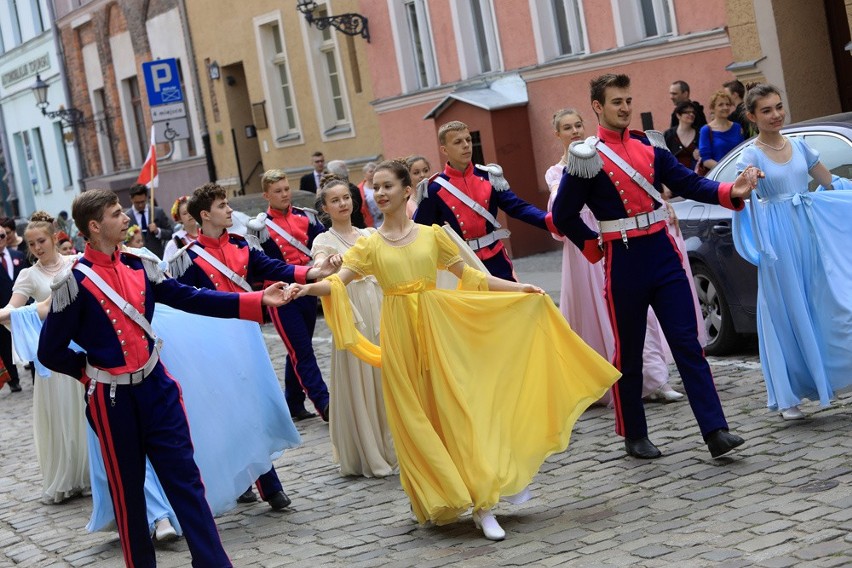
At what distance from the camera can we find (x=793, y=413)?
28.5 feet

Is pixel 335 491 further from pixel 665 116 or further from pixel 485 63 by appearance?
pixel 485 63

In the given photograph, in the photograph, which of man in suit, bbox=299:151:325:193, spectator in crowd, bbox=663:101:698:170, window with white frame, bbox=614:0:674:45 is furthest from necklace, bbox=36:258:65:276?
man in suit, bbox=299:151:325:193

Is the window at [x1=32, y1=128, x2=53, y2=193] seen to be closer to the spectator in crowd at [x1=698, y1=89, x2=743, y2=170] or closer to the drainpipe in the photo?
the drainpipe

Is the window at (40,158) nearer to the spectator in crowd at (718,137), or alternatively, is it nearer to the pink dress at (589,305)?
the spectator in crowd at (718,137)

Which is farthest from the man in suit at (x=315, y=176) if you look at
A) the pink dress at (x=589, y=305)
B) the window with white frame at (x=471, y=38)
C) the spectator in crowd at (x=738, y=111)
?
the pink dress at (x=589, y=305)

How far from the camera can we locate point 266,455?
8.60 m

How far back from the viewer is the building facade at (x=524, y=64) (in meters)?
18.5

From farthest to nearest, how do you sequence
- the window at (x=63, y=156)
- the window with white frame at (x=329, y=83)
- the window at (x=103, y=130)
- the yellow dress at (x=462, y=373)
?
the window at (x=63, y=156) < the window at (x=103, y=130) < the window with white frame at (x=329, y=83) < the yellow dress at (x=462, y=373)

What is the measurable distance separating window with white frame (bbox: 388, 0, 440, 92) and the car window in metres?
15.4

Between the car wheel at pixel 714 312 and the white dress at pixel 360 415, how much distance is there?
275 cm

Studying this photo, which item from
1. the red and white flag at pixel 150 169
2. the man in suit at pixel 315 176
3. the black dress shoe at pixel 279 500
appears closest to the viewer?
the black dress shoe at pixel 279 500

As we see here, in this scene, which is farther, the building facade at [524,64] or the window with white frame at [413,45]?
the window with white frame at [413,45]

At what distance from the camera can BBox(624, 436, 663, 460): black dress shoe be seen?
27.5ft

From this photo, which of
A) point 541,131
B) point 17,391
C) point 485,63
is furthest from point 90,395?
point 485,63
